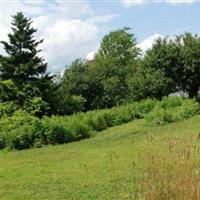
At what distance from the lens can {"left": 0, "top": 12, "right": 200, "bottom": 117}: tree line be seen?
143ft

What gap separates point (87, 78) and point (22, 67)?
17585 mm

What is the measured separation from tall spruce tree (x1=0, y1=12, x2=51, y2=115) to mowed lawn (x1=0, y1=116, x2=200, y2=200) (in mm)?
21548

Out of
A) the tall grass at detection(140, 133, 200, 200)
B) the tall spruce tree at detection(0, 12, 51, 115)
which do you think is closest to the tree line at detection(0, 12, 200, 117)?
the tall spruce tree at detection(0, 12, 51, 115)

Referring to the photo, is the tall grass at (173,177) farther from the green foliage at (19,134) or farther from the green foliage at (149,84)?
the green foliage at (149,84)

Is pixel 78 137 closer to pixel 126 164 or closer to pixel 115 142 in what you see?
pixel 115 142

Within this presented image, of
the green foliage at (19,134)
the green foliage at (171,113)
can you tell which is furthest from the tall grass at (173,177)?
the green foliage at (171,113)

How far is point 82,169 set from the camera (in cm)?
1429

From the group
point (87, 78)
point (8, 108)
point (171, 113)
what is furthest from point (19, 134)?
point (87, 78)

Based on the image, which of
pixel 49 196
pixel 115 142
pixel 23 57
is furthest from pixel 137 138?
pixel 23 57

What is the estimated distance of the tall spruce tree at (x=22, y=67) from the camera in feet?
143

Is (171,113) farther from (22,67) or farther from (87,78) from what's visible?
(87,78)

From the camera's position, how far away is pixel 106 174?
12.8 meters

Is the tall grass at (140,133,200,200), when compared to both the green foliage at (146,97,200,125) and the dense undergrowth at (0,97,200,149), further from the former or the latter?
the green foliage at (146,97,200,125)

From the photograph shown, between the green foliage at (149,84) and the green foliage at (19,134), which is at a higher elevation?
the green foliage at (149,84)
